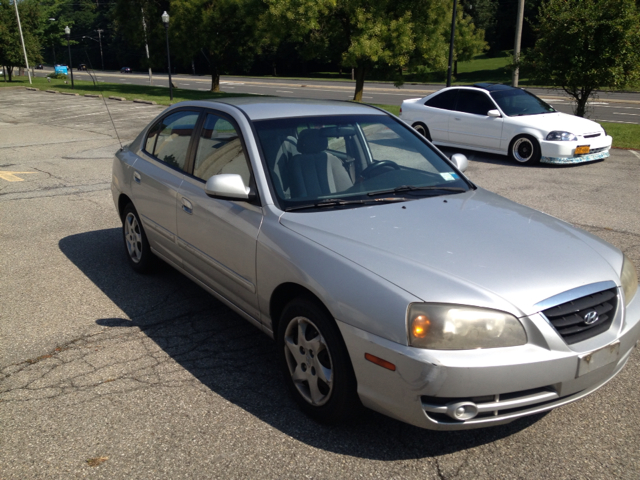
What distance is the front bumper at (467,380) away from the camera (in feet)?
8.83

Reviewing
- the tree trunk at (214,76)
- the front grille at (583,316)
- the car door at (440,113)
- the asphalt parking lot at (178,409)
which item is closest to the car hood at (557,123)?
the car door at (440,113)

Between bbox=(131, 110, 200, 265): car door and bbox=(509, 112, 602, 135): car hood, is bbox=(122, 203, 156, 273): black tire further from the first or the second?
bbox=(509, 112, 602, 135): car hood

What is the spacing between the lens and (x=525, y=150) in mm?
12109

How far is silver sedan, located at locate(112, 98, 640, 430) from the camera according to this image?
2748 millimetres

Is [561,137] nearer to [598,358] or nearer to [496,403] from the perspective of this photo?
[598,358]

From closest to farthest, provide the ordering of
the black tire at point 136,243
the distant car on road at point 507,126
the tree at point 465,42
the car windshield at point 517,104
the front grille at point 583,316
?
the front grille at point 583,316, the black tire at point 136,243, the distant car on road at point 507,126, the car windshield at point 517,104, the tree at point 465,42

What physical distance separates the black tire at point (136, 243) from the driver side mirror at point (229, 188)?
188 centimetres

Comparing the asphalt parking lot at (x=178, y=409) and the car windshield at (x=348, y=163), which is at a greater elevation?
the car windshield at (x=348, y=163)

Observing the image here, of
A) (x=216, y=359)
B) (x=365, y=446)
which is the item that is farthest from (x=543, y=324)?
(x=216, y=359)

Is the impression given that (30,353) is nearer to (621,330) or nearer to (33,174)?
(621,330)

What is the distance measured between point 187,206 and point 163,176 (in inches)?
23.4

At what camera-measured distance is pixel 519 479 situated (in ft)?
9.40

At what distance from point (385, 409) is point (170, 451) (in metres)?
1.10

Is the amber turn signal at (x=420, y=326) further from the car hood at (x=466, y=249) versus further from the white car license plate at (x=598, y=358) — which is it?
the white car license plate at (x=598, y=358)
